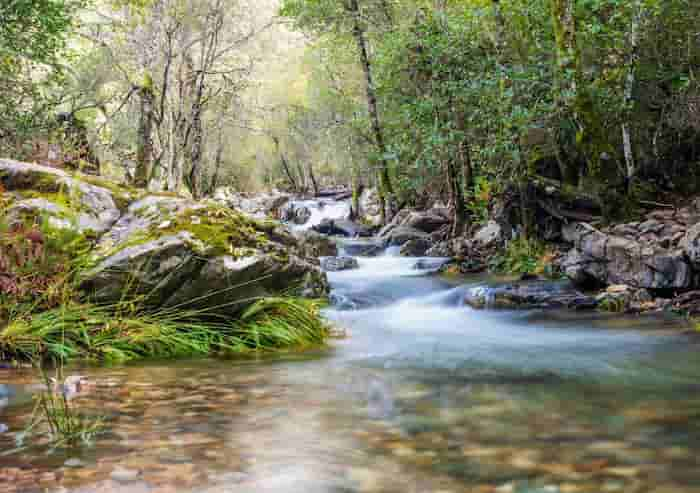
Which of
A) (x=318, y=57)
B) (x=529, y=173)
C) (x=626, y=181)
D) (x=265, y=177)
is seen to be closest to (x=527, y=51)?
(x=529, y=173)

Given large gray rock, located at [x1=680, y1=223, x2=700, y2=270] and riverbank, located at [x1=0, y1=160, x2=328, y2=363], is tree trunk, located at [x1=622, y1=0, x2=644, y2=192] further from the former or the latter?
riverbank, located at [x1=0, y1=160, x2=328, y2=363]

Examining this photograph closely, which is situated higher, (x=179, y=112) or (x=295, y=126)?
(x=295, y=126)

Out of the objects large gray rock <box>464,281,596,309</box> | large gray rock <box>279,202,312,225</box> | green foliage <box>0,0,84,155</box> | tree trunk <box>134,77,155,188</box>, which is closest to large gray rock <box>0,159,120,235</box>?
green foliage <box>0,0,84,155</box>

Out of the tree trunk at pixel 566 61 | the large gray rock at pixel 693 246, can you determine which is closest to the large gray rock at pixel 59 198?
the large gray rock at pixel 693 246

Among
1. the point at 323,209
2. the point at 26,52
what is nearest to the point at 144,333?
the point at 26,52

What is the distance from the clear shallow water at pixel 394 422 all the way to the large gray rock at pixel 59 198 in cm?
205

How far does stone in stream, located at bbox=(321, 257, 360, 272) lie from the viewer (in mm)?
15383

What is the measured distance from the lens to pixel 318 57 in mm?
27812

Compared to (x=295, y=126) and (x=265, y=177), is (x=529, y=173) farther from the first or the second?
(x=265, y=177)

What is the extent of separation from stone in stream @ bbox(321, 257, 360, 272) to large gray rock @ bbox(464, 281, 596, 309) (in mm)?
4754

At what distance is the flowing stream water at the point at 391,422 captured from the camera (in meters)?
2.96

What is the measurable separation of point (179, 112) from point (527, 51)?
32.3ft

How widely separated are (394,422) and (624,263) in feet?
24.4

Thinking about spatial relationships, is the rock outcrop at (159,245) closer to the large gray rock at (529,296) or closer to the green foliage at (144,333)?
the green foliage at (144,333)
